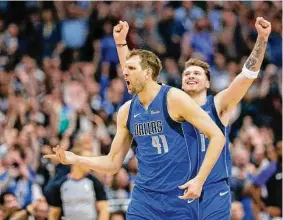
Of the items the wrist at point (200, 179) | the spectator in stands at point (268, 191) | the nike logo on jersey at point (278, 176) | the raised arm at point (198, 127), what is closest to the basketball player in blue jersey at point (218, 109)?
the raised arm at point (198, 127)

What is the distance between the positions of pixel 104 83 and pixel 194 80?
27.6 feet

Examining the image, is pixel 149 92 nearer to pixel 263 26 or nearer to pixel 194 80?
pixel 194 80

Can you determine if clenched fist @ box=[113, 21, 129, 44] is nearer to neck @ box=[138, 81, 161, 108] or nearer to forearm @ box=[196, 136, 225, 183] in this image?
neck @ box=[138, 81, 161, 108]

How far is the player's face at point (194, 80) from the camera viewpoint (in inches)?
368

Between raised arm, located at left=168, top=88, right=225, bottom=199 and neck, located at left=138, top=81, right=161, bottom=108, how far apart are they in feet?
0.55

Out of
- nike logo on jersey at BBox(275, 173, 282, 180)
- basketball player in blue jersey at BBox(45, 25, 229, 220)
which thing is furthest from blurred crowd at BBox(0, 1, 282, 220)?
basketball player in blue jersey at BBox(45, 25, 229, 220)

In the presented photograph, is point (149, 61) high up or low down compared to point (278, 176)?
up

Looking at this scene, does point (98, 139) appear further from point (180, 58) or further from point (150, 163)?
point (150, 163)

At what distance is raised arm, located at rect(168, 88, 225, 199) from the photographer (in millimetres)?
7723

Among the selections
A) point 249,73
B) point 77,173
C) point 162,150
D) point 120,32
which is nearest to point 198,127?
point 162,150

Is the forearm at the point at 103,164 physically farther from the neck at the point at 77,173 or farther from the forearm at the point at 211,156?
the neck at the point at 77,173

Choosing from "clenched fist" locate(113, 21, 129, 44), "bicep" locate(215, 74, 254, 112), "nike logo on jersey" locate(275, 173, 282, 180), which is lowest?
"nike logo on jersey" locate(275, 173, 282, 180)

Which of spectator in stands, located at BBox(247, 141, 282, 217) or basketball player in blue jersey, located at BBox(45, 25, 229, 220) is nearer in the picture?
basketball player in blue jersey, located at BBox(45, 25, 229, 220)

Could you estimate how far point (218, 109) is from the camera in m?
9.27
